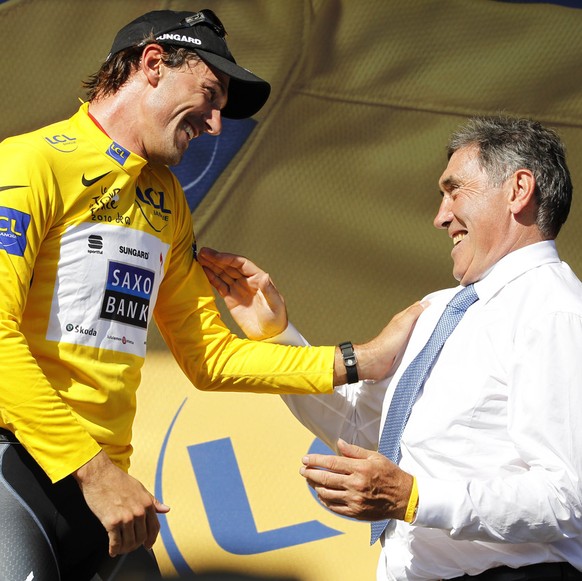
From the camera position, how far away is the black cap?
1.99 meters

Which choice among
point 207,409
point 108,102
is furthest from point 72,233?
point 207,409

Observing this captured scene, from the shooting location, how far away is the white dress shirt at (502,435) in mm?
1710

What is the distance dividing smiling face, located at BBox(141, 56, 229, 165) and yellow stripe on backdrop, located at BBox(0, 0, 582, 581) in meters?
1.24

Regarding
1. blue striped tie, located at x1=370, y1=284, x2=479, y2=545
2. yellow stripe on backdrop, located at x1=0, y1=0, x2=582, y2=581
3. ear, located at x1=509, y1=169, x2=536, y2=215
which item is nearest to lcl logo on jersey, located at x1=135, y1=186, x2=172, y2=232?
blue striped tie, located at x1=370, y1=284, x2=479, y2=545

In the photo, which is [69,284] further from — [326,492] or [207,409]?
[207,409]

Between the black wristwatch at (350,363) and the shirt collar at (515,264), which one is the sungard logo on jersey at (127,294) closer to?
the black wristwatch at (350,363)

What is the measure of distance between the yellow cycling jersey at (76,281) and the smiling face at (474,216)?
0.59 metres

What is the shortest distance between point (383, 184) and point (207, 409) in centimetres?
94

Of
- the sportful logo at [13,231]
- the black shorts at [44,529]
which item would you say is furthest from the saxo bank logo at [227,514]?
the sportful logo at [13,231]

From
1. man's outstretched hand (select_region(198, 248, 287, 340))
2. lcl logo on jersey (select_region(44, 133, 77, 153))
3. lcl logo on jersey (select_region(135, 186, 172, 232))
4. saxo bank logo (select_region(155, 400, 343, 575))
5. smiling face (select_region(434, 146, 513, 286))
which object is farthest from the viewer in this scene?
saxo bank logo (select_region(155, 400, 343, 575))

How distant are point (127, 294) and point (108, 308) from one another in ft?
0.17

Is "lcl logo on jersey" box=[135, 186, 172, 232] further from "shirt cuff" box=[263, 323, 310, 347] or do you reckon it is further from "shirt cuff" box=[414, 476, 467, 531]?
"shirt cuff" box=[414, 476, 467, 531]

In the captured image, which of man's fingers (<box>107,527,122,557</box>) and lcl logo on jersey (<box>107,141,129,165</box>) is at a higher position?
lcl logo on jersey (<box>107,141,129,165</box>)

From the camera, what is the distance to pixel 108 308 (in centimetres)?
183
